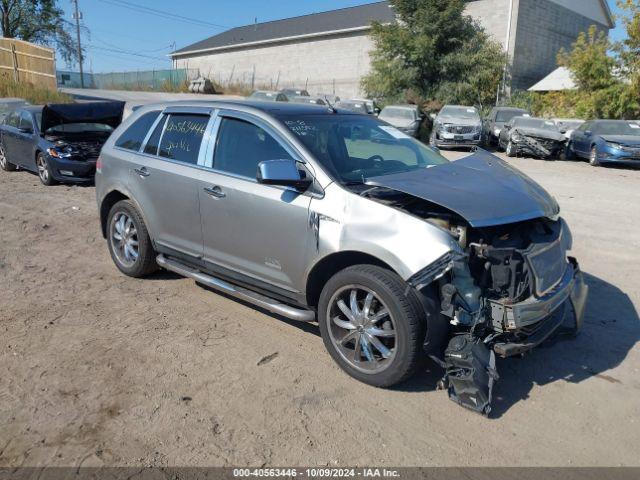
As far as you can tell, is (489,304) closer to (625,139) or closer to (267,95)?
(625,139)

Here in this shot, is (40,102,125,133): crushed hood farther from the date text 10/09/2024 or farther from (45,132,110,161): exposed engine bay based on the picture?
the date text 10/09/2024

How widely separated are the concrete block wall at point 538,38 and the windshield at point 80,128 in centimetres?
2652

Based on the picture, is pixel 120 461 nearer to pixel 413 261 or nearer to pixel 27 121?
pixel 413 261

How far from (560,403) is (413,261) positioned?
1.38 m

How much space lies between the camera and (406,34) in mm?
30266

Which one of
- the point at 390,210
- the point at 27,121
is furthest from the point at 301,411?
the point at 27,121

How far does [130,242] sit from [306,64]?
41.1 metres

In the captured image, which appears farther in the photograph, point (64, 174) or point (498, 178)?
point (64, 174)

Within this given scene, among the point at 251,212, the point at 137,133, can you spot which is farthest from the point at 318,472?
the point at 137,133

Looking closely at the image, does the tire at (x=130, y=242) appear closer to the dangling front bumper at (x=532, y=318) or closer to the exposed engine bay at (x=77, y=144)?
the dangling front bumper at (x=532, y=318)

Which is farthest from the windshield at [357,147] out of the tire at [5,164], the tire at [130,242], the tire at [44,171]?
the tire at [5,164]

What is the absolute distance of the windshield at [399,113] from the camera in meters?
21.6

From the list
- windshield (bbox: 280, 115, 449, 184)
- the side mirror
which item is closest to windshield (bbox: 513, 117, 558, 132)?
windshield (bbox: 280, 115, 449, 184)

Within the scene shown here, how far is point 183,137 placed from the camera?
5.01m
